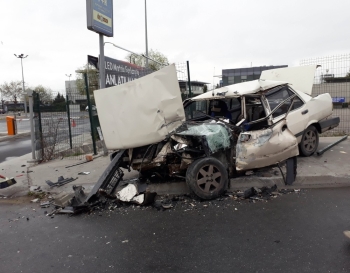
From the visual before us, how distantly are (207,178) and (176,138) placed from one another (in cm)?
84

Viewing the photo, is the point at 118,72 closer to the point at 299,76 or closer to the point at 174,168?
the point at 174,168

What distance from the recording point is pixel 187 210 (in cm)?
458

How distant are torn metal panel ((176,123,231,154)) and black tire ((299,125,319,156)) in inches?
93.9

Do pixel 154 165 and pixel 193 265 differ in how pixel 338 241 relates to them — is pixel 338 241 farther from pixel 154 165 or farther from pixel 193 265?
pixel 154 165

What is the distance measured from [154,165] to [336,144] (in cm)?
561

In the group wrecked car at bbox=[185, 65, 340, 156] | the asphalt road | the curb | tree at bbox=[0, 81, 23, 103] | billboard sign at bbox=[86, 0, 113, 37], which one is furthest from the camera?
tree at bbox=[0, 81, 23, 103]

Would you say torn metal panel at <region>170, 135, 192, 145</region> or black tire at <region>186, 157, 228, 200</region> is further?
torn metal panel at <region>170, 135, 192, 145</region>

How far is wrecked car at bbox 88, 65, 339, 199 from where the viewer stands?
4.90m

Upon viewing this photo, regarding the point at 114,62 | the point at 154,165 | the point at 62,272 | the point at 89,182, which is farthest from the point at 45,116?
the point at 62,272

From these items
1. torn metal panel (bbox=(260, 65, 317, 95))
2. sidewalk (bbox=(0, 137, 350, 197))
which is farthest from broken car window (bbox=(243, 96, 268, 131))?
torn metal panel (bbox=(260, 65, 317, 95))

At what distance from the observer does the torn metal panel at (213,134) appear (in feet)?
16.3

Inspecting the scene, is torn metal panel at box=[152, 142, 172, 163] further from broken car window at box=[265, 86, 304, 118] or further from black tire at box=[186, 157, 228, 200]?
broken car window at box=[265, 86, 304, 118]

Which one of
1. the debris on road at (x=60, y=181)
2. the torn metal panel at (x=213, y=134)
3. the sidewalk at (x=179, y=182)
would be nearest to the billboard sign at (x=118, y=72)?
the sidewalk at (x=179, y=182)

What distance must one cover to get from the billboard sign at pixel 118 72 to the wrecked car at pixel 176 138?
3.72 meters
